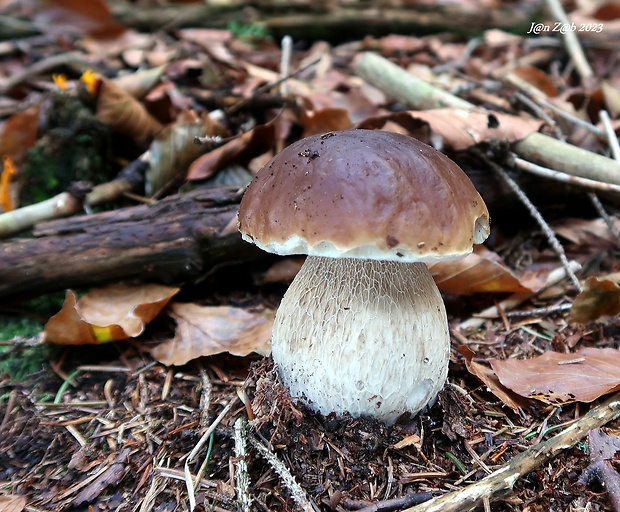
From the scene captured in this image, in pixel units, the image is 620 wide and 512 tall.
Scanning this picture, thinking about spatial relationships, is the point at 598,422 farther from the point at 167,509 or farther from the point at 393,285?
the point at 167,509

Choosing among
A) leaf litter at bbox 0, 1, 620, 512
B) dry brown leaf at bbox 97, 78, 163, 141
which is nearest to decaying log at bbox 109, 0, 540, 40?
leaf litter at bbox 0, 1, 620, 512

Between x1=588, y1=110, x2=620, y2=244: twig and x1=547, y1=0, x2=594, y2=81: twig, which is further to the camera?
x1=547, y1=0, x2=594, y2=81: twig

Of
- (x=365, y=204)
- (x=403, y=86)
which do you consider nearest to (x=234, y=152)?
(x=403, y=86)

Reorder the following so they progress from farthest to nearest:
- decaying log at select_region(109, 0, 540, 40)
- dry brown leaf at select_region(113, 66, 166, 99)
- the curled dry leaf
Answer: decaying log at select_region(109, 0, 540, 40) → dry brown leaf at select_region(113, 66, 166, 99) → the curled dry leaf

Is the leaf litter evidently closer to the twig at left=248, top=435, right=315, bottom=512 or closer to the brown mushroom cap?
the twig at left=248, top=435, right=315, bottom=512

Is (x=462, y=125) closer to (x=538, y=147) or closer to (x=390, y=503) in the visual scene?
(x=538, y=147)

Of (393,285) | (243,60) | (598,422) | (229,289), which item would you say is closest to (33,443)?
(229,289)

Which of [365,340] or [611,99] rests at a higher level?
[611,99]

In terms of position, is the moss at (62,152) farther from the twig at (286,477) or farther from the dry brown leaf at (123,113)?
the twig at (286,477)
